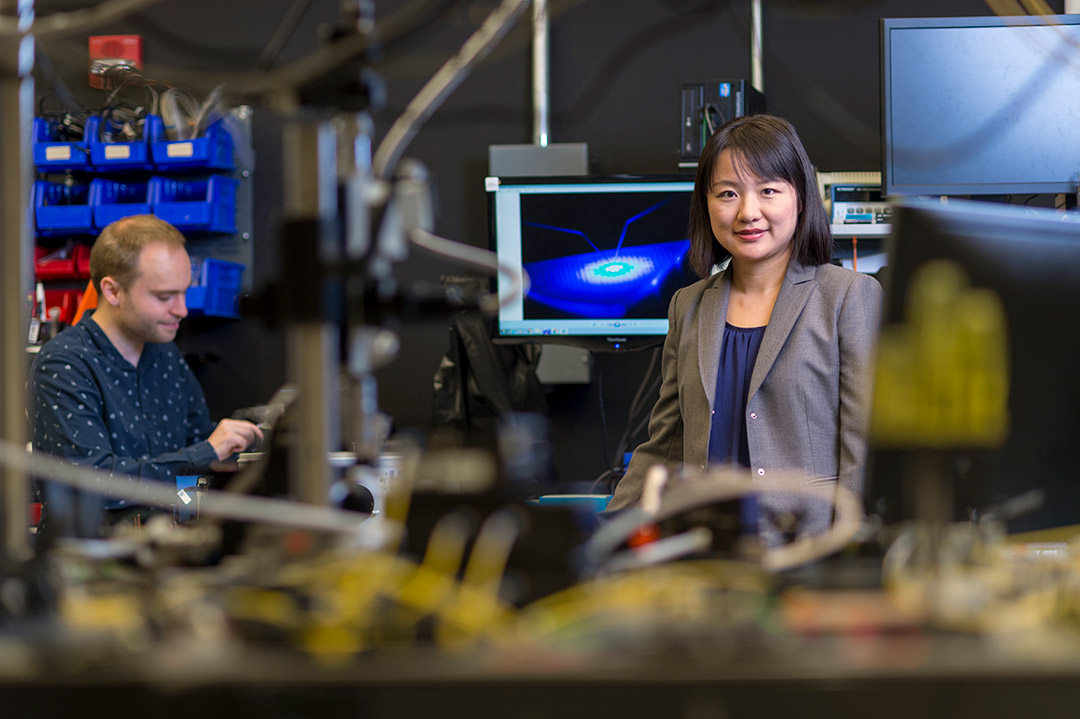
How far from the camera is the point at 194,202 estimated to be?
3.65m

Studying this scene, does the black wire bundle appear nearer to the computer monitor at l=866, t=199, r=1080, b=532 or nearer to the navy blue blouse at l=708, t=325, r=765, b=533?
the navy blue blouse at l=708, t=325, r=765, b=533

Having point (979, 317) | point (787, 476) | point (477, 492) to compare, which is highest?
point (979, 317)

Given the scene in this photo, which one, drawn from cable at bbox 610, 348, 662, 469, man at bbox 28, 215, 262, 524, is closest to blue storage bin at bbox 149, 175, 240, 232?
man at bbox 28, 215, 262, 524

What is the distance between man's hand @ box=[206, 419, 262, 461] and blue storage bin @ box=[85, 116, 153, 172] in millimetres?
1379

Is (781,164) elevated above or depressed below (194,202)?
below

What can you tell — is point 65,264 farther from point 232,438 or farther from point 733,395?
point 733,395

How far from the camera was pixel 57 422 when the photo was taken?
2422 millimetres

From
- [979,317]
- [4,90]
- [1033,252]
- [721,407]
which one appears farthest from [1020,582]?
[721,407]

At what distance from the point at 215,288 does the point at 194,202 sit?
1.07 feet

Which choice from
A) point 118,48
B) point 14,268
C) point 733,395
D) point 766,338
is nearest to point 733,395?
point 733,395

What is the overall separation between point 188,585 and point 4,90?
41cm

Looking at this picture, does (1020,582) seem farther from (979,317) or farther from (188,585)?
(188,585)

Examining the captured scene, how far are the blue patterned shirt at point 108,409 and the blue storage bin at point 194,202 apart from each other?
3.12 ft

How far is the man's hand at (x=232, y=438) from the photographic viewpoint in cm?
256
